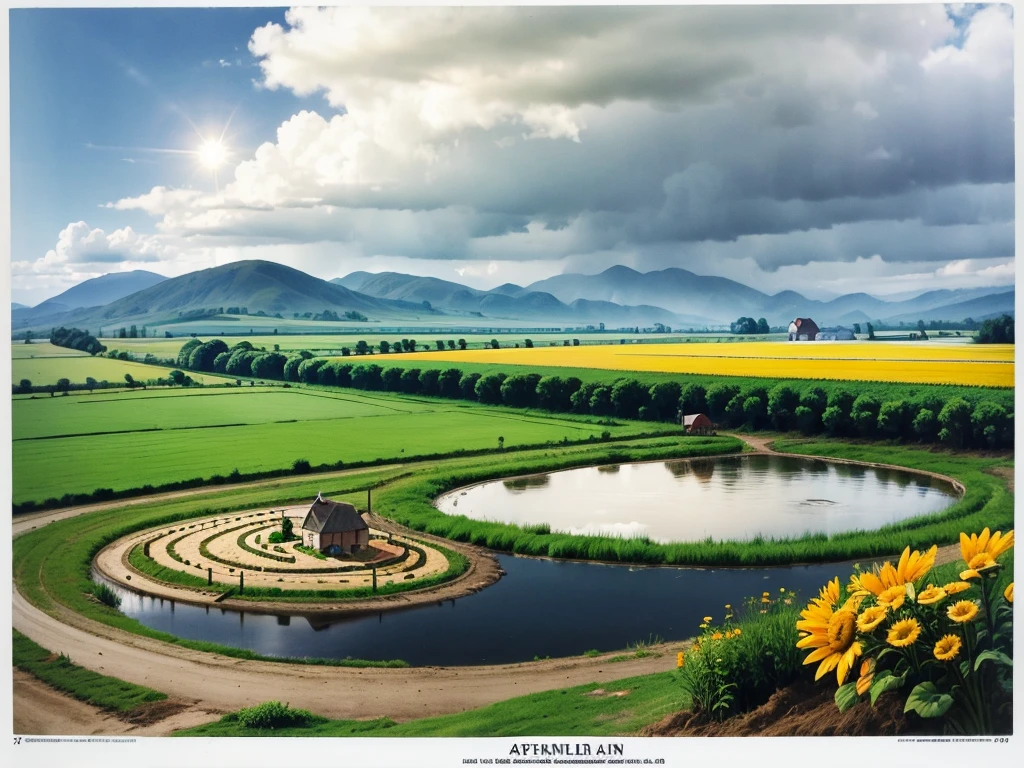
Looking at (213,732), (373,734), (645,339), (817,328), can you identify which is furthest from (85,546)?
(645,339)

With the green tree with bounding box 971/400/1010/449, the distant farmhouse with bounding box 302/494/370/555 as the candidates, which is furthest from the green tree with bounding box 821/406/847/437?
the distant farmhouse with bounding box 302/494/370/555

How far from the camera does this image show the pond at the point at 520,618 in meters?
9.53

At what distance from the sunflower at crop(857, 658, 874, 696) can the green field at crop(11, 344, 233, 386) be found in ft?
33.7

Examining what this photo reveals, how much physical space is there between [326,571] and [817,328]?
32.9 ft

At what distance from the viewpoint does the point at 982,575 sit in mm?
4234

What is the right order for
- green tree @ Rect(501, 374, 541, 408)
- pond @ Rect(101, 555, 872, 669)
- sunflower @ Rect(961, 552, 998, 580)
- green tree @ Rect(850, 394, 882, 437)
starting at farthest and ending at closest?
1. green tree @ Rect(501, 374, 541, 408)
2. green tree @ Rect(850, 394, 882, 437)
3. pond @ Rect(101, 555, 872, 669)
4. sunflower @ Rect(961, 552, 998, 580)

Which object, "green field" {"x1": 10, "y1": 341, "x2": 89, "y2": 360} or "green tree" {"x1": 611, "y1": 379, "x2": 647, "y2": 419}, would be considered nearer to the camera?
"green field" {"x1": 10, "y1": 341, "x2": 89, "y2": 360}

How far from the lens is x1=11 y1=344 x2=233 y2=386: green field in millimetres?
11453

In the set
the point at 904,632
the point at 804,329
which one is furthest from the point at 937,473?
the point at 904,632

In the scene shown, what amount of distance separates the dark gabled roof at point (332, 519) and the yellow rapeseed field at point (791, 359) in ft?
30.8

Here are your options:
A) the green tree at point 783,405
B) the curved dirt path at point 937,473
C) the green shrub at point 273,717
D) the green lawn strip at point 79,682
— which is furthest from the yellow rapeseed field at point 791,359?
the green lawn strip at point 79,682

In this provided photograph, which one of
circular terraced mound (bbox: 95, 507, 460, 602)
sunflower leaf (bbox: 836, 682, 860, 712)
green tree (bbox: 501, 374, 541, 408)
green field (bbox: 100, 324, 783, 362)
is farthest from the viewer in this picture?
green tree (bbox: 501, 374, 541, 408)

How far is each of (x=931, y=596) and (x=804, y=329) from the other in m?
11.9

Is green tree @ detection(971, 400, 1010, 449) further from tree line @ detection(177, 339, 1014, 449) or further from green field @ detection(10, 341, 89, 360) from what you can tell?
green field @ detection(10, 341, 89, 360)
